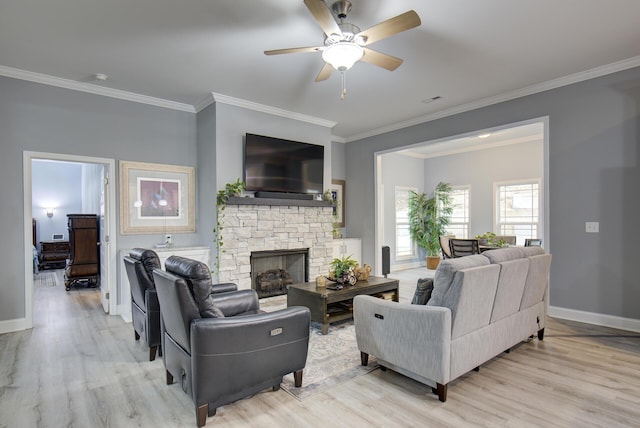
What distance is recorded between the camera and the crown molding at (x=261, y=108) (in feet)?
15.8

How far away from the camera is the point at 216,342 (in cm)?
204

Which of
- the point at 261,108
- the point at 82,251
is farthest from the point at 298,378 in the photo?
the point at 82,251

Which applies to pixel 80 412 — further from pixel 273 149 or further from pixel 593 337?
pixel 593 337

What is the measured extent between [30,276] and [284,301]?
3.15 meters

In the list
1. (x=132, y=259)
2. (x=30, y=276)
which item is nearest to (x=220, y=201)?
(x=132, y=259)

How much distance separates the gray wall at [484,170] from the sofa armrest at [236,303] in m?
6.63

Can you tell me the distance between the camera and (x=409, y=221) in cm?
875

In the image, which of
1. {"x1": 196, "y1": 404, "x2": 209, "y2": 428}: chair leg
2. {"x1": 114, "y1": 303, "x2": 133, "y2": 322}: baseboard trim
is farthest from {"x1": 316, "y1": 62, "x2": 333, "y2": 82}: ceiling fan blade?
{"x1": 114, "y1": 303, "x2": 133, "y2": 322}: baseboard trim

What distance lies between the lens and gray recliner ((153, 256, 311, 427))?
204 cm

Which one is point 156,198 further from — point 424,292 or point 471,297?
point 471,297

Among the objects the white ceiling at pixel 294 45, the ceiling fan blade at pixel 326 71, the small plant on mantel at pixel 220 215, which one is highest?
the white ceiling at pixel 294 45

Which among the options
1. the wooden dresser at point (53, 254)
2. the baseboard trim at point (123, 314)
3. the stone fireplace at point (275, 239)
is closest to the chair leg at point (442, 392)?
the stone fireplace at point (275, 239)

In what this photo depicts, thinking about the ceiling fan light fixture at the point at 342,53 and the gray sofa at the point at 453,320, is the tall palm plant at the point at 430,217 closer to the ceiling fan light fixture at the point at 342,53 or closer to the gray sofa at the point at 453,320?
the gray sofa at the point at 453,320

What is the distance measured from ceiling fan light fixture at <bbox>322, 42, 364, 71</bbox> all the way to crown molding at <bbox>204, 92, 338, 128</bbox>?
8.19 ft
